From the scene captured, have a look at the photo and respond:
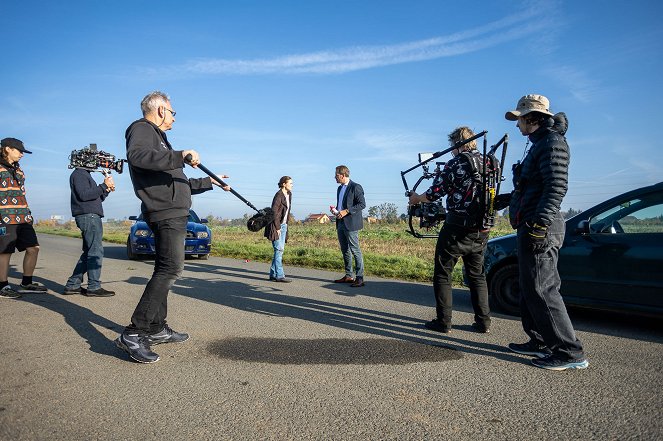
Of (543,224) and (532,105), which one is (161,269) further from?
(532,105)

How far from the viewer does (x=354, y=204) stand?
28.6ft

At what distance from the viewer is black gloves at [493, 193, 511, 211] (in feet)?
14.8

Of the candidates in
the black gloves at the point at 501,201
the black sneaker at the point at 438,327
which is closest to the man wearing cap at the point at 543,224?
the black gloves at the point at 501,201

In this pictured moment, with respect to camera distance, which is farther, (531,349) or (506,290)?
(506,290)

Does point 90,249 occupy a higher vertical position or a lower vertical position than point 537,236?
lower

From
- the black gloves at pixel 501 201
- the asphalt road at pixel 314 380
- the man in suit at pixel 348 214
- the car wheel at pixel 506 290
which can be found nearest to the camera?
the asphalt road at pixel 314 380

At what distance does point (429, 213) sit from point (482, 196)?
67 cm

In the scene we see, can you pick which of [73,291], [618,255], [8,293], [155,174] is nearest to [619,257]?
[618,255]

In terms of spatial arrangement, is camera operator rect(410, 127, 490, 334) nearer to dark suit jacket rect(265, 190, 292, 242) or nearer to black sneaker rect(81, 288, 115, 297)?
dark suit jacket rect(265, 190, 292, 242)

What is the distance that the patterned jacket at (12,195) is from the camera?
628cm

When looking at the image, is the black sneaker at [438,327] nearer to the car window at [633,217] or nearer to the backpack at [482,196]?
the backpack at [482,196]

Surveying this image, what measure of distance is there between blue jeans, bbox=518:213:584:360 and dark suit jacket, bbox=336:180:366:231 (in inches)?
188

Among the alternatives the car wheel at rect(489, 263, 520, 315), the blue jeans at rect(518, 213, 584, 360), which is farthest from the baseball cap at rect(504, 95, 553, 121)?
the car wheel at rect(489, 263, 520, 315)

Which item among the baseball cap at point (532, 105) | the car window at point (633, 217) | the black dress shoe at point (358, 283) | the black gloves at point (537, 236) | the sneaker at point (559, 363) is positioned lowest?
the sneaker at point (559, 363)
